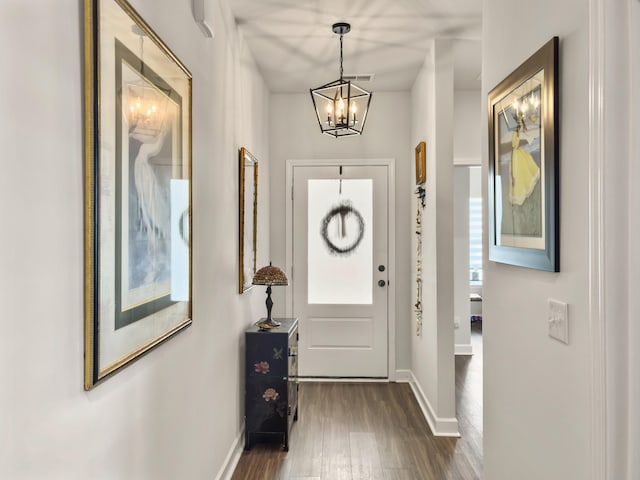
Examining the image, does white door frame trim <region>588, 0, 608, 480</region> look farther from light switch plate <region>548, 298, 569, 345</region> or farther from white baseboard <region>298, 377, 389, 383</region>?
white baseboard <region>298, 377, 389, 383</region>

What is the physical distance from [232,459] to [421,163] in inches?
99.6

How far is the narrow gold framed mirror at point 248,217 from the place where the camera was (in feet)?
10.3

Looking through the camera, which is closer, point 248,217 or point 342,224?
point 248,217

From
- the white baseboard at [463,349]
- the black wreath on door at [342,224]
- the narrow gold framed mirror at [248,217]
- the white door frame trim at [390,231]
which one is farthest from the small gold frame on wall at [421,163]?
the white baseboard at [463,349]

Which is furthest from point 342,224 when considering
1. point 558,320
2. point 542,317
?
point 558,320

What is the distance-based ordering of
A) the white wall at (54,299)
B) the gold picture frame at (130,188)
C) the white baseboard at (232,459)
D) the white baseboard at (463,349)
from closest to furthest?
1. the white wall at (54,299)
2. the gold picture frame at (130,188)
3. the white baseboard at (232,459)
4. the white baseboard at (463,349)

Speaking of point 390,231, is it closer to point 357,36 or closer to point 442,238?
point 442,238

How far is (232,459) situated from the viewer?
2863 mm

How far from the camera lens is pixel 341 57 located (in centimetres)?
344

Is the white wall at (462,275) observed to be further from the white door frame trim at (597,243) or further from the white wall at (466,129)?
the white door frame trim at (597,243)

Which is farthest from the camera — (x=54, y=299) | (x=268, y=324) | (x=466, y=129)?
(x=466, y=129)

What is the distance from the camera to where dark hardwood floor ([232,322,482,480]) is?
2.83m

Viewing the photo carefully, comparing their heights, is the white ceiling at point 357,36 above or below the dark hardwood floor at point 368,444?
above

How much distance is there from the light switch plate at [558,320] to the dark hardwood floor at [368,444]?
1702mm
